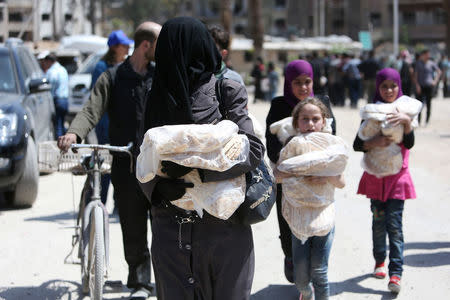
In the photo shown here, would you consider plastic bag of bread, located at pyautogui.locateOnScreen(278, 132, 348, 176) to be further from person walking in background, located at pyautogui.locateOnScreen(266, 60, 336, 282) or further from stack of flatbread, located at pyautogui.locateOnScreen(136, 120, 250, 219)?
stack of flatbread, located at pyautogui.locateOnScreen(136, 120, 250, 219)

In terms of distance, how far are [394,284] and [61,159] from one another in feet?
8.56

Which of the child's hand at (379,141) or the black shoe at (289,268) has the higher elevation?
the child's hand at (379,141)

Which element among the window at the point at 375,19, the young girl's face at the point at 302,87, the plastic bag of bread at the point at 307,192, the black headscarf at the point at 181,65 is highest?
the window at the point at 375,19

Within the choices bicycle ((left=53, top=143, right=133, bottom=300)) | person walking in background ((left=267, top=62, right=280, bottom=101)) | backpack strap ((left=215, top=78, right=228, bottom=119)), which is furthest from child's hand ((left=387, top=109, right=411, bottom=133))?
person walking in background ((left=267, top=62, right=280, bottom=101))

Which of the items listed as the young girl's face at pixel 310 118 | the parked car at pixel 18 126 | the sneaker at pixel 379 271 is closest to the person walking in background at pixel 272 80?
the parked car at pixel 18 126

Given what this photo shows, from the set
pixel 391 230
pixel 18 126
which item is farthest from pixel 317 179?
pixel 18 126

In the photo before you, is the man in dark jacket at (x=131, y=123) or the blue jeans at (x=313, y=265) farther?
the man in dark jacket at (x=131, y=123)

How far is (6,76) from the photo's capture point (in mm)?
10055

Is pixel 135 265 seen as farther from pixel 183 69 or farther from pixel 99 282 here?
pixel 183 69

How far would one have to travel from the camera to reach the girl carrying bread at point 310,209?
479cm

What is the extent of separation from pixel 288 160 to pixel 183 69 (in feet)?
5.66

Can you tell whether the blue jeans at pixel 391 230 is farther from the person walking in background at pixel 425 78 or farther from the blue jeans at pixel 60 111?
the person walking in background at pixel 425 78

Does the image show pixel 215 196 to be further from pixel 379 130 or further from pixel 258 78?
pixel 258 78

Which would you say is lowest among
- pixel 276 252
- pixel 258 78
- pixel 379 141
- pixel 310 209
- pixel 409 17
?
pixel 276 252
